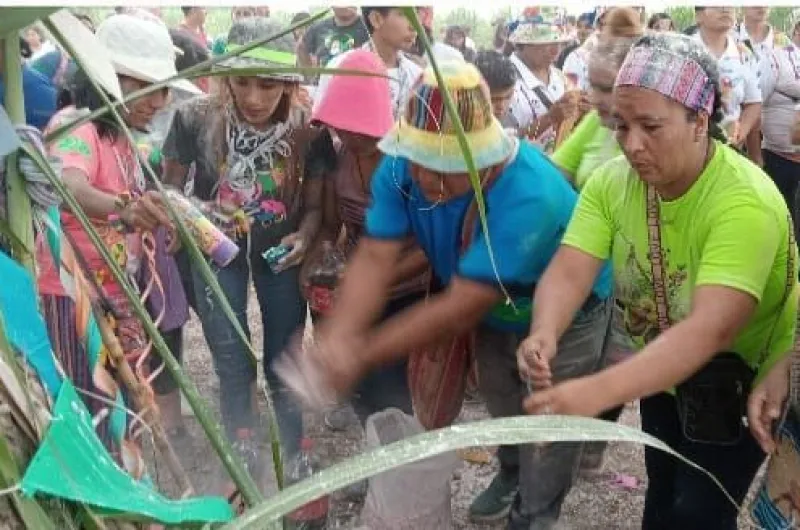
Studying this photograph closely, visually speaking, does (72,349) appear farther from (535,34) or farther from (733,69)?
(733,69)

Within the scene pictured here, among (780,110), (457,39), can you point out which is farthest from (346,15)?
(457,39)

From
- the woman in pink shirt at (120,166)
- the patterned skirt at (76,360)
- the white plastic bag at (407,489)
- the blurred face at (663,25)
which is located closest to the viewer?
the patterned skirt at (76,360)

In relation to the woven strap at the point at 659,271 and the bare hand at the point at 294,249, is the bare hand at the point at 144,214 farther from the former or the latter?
the woven strap at the point at 659,271

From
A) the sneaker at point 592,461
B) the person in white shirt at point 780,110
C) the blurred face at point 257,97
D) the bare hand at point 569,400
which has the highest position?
the blurred face at point 257,97

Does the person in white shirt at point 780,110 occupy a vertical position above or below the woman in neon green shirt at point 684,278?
below

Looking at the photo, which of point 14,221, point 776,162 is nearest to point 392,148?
point 14,221

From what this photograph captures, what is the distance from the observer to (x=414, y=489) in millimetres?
2055

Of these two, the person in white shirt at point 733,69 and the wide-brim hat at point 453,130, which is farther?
the person in white shirt at point 733,69

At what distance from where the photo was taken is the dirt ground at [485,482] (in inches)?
98.3

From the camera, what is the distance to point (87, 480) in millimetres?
530

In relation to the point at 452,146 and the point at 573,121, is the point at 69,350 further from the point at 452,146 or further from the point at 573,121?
the point at 573,121

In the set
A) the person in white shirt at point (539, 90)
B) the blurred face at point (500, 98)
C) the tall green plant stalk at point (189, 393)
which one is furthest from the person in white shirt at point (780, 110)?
the tall green plant stalk at point (189, 393)

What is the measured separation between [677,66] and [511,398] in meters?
0.96

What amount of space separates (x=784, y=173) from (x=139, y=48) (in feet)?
10.4
